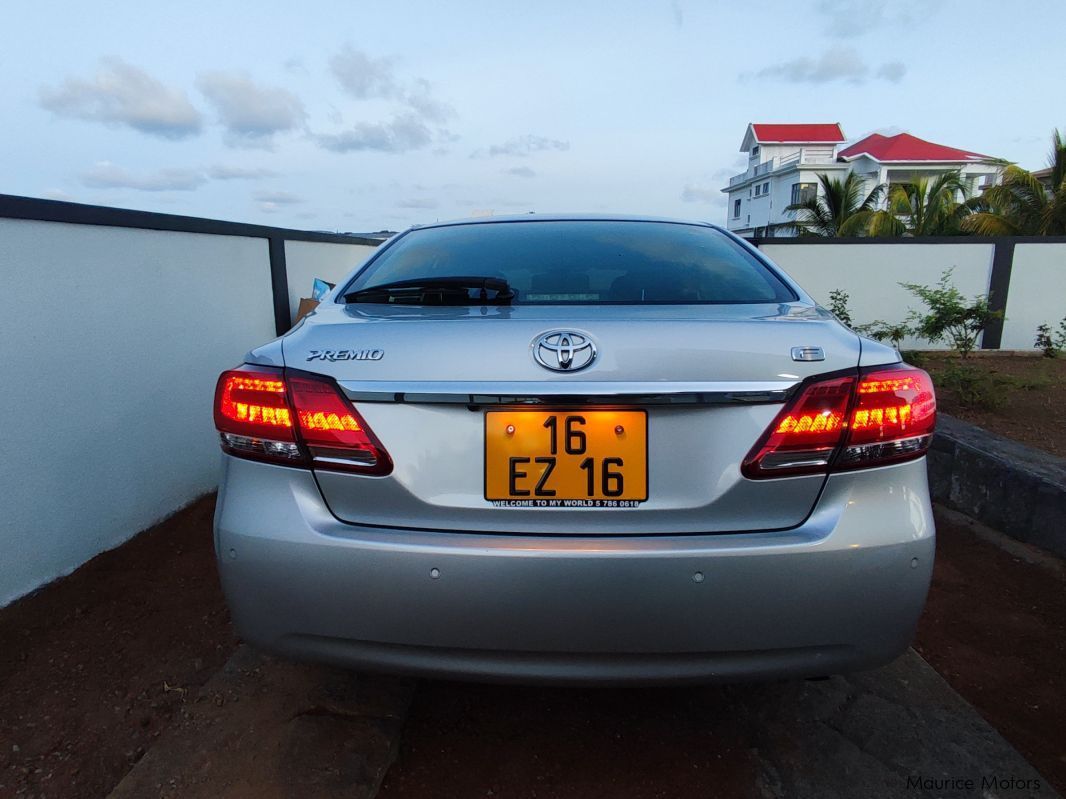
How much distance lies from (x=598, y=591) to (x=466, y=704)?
0.93m

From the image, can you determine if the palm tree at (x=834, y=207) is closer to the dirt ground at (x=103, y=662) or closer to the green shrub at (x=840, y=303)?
the green shrub at (x=840, y=303)

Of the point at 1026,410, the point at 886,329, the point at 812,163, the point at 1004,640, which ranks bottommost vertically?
the point at 1004,640

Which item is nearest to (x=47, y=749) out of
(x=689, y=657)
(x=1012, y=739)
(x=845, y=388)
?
(x=689, y=657)

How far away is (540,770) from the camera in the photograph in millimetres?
1833

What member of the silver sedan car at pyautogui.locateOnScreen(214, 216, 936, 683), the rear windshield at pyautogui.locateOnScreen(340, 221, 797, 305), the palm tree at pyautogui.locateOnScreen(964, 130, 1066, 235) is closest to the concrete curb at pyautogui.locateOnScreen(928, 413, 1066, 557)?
the rear windshield at pyautogui.locateOnScreen(340, 221, 797, 305)

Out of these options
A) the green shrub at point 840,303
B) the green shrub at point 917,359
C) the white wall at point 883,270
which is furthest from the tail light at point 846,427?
the white wall at point 883,270

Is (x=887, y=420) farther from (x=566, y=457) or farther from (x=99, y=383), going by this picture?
(x=99, y=383)

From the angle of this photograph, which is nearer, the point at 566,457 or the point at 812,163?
the point at 566,457

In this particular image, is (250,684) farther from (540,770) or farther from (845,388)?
(845,388)

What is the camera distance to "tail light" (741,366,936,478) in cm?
144

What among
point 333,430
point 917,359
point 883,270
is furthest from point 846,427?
point 883,270

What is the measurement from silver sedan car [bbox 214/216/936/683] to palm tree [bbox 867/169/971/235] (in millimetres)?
21290

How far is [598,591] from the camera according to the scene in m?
1.43

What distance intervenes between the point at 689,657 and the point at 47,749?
1.78 m
